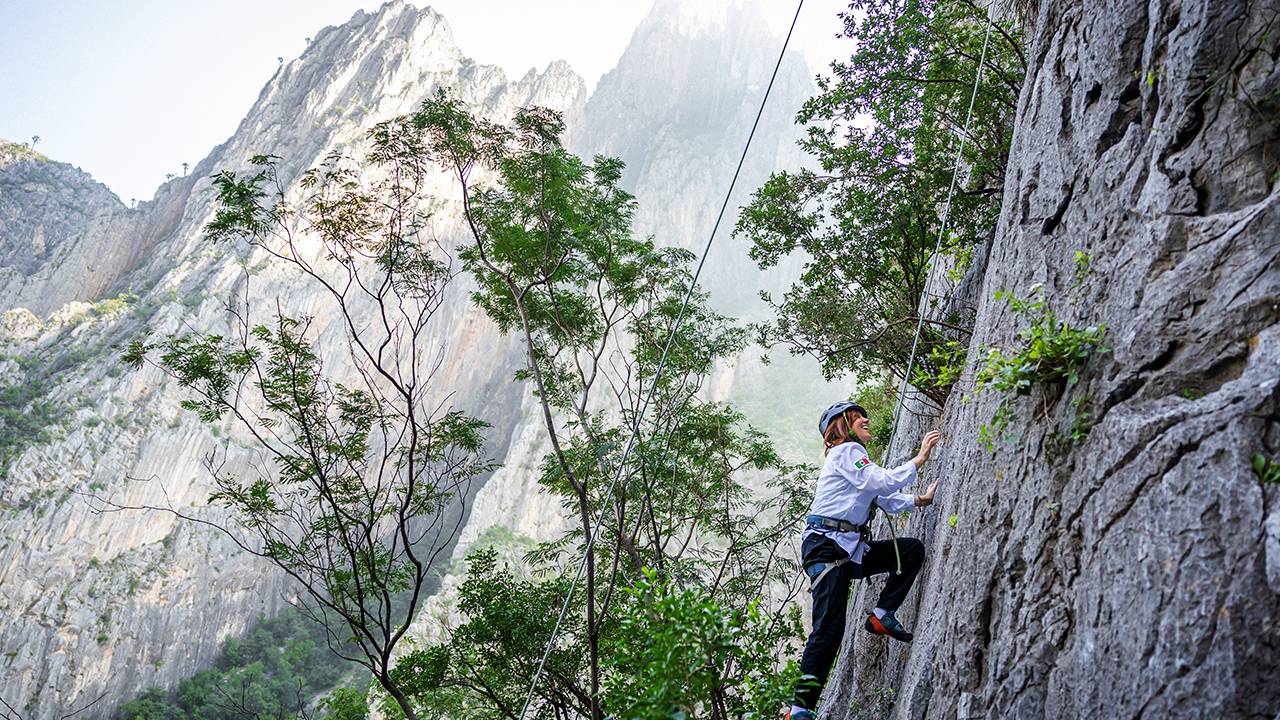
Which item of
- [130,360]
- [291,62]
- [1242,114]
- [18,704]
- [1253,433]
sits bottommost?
[18,704]

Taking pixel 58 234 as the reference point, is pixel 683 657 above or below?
below

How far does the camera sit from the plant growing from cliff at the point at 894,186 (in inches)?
268

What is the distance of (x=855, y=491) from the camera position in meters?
4.07

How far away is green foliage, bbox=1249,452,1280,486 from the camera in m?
2.18

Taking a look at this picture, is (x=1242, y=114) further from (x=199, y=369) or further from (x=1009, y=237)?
(x=199, y=369)

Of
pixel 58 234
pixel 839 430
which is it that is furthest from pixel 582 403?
pixel 58 234

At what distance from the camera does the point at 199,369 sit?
348 inches

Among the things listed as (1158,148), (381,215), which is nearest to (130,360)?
(381,215)

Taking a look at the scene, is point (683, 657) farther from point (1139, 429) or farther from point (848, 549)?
point (1139, 429)

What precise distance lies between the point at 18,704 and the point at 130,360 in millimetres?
38995

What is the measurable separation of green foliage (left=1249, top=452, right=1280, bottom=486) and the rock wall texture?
0.02 m

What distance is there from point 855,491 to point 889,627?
Answer: 758 mm

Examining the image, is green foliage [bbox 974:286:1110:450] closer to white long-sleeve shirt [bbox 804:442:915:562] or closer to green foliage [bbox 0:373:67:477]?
white long-sleeve shirt [bbox 804:442:915:562]

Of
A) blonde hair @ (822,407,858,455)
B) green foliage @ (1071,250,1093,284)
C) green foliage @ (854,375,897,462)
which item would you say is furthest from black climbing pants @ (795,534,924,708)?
green foliage @ (854,375,897,462)
